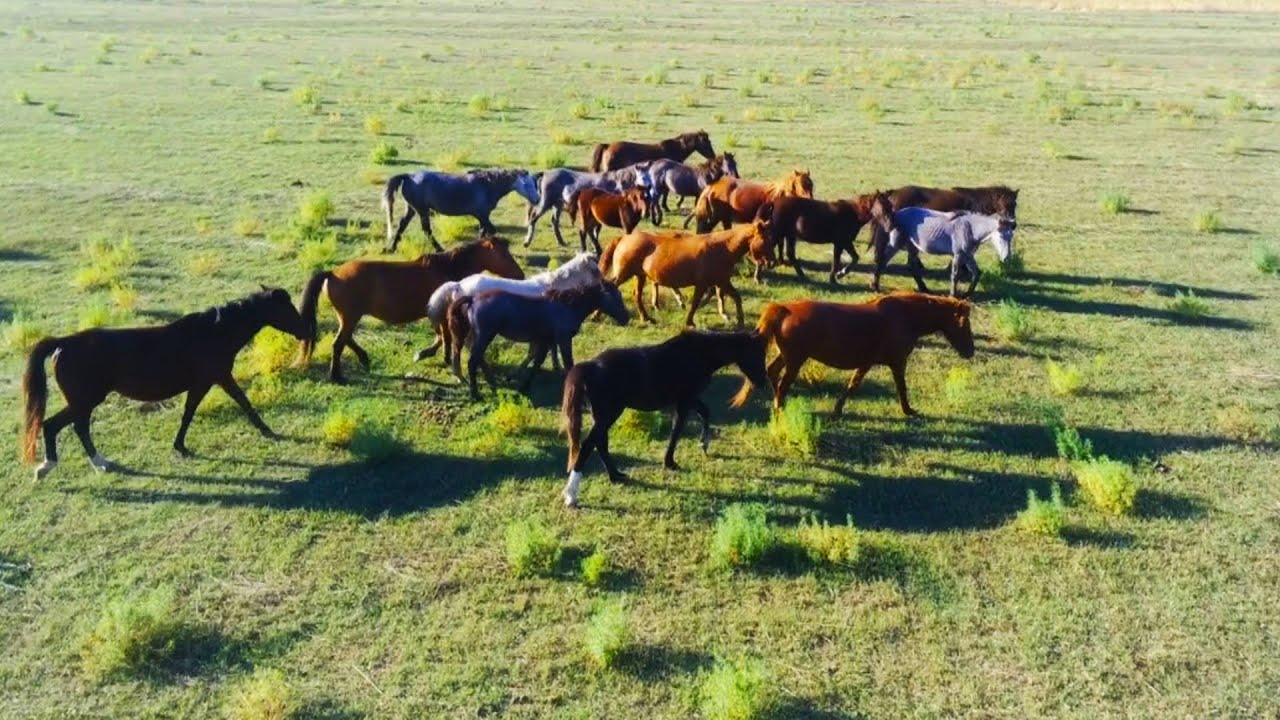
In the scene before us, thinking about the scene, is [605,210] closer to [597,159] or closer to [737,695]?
[597,159]

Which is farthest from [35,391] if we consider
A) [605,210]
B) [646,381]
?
[605,210]

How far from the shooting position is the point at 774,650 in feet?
18.2

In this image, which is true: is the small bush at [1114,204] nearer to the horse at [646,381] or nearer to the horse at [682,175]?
the horse at [682,175]

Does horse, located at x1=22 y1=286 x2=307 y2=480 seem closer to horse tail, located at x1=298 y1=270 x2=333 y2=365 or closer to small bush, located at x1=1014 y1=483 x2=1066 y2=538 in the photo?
horse tail, located at x1=298 y1=270 x2=333 y2=365

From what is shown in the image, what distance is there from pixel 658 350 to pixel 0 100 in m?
27.8

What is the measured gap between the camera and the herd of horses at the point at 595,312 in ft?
23.5

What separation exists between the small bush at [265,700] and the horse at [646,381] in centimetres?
257

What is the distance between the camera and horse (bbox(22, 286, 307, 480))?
7031mm

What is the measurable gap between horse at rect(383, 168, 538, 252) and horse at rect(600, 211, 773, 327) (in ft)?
12.9

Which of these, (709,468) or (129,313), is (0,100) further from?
(709,468)

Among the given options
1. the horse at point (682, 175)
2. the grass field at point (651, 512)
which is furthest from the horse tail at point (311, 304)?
the horse at point (682, 175)

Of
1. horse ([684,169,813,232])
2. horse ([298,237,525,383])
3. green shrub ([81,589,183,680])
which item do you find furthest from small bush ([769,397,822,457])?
horse ([684,169,813,232])

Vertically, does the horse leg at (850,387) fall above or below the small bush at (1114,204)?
below

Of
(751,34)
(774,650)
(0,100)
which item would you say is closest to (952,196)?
(774,650)
